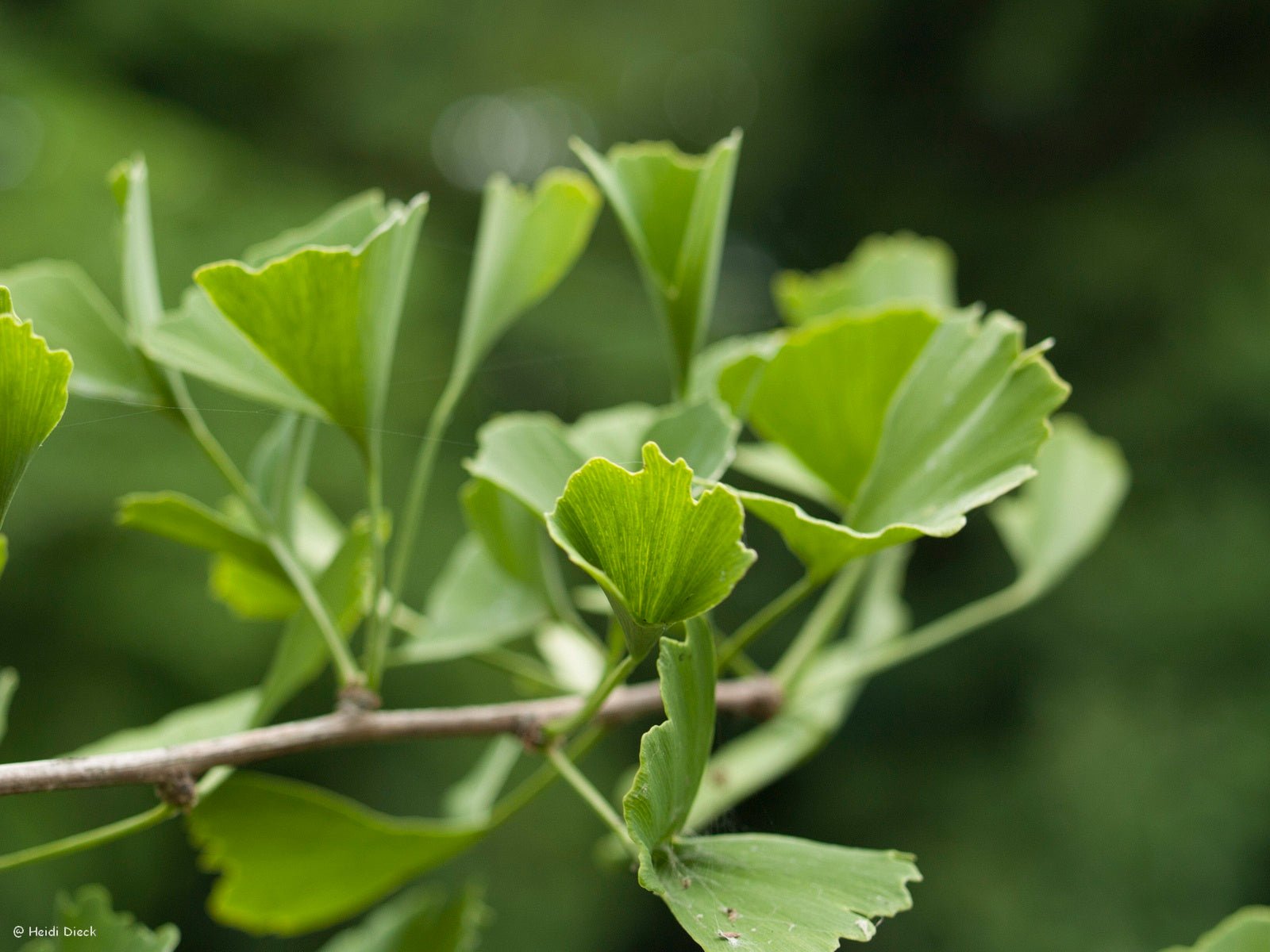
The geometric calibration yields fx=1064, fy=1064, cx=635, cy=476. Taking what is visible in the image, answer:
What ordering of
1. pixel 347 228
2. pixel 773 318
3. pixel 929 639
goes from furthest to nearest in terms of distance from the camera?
pixel 773 318
pixel 929 639
pixel 347 228

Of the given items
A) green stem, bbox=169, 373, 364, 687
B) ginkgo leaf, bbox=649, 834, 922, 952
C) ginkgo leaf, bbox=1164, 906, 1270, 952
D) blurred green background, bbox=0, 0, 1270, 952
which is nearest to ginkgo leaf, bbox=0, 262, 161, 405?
green stem, bbox=169, 373, 364, 687

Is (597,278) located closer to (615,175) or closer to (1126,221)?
(1126,221)

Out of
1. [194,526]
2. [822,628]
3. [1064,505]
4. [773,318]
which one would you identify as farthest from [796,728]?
[773,318]

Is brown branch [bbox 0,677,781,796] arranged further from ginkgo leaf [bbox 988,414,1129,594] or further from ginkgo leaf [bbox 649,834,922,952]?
ginkgo leaf [bbox 988,414,1129,594]

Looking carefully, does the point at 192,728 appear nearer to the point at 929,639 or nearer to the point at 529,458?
the point at 529,458

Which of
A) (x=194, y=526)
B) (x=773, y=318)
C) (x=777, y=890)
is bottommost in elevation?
(x=773, y=318)

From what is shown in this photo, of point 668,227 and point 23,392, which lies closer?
point 23,392

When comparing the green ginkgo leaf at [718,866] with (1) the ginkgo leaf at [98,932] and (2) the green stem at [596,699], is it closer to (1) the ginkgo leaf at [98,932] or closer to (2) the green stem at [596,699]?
(2) the green stem at [596,699]
